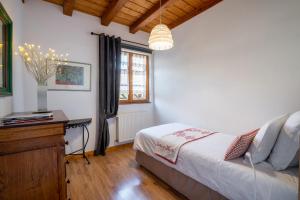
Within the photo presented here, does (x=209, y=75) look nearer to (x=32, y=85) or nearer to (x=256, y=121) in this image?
(x=256, y=121)

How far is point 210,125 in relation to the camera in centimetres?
266

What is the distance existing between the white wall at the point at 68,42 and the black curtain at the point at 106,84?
5.4 inches

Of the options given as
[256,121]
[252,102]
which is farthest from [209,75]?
[256,121]

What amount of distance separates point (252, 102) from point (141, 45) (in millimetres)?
2596

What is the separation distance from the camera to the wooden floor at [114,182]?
177 cm

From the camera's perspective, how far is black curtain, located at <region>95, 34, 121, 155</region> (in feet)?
9.48

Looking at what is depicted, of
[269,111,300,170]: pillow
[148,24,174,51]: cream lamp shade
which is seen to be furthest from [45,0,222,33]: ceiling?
[269,111,300,170]: pillow

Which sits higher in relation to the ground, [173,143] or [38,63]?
[38,63]

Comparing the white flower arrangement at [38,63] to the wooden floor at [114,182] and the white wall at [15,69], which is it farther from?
the wooden floor at [114,182]

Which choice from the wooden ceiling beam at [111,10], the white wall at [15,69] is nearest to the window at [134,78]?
the wooden ceiling beam at [111,10]

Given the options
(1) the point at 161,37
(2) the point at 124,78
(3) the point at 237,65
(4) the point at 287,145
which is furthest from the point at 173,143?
(2) the point at 124,78

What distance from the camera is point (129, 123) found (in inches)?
130

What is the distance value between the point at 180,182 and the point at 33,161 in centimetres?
150

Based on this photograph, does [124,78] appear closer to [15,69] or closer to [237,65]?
[15,69]
